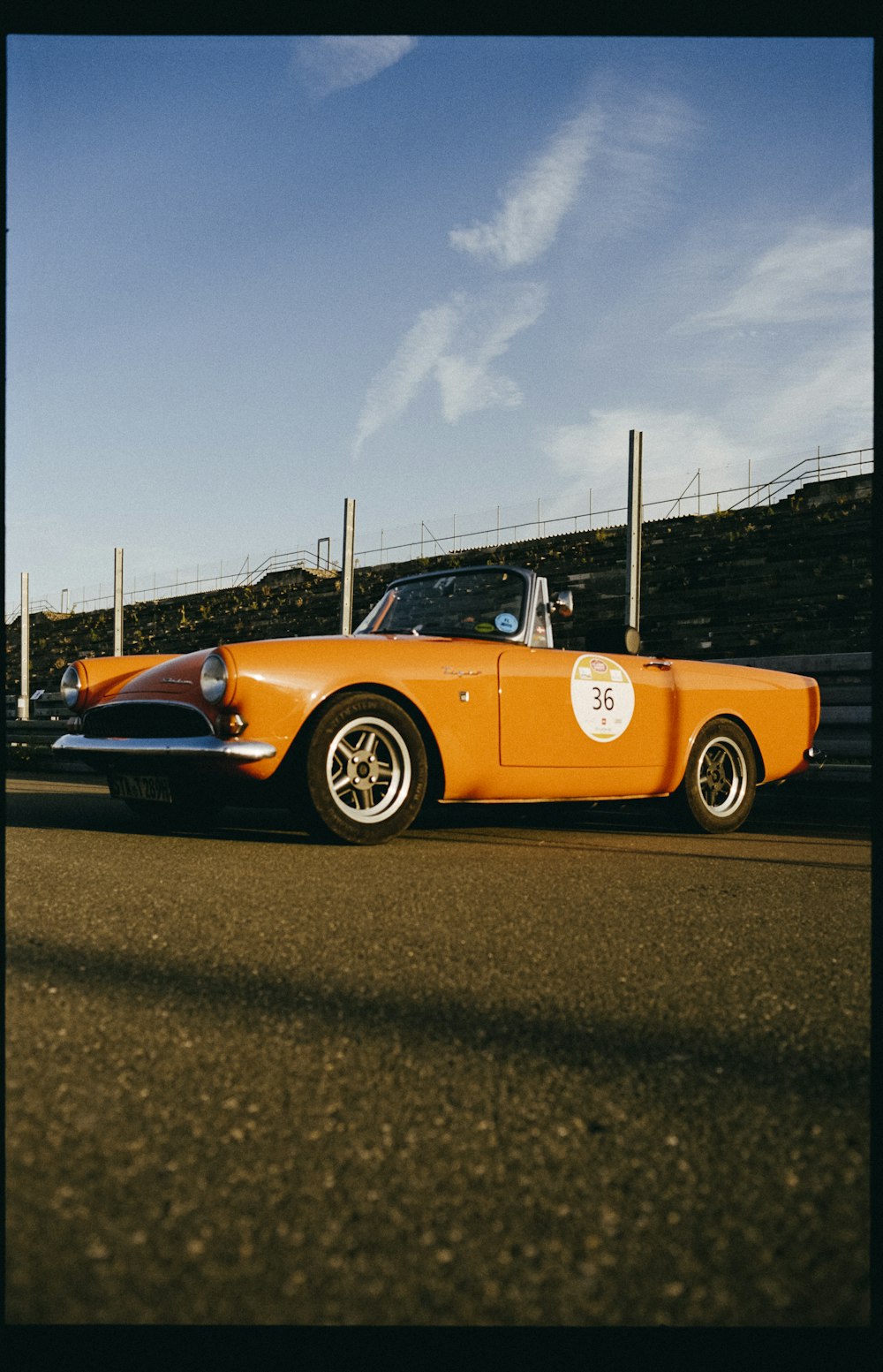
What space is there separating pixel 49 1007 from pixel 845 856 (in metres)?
3.99

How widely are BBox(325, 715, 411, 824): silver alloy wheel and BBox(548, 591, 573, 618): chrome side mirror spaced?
1465 mm

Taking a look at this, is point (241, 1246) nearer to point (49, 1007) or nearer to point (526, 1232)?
point (526, 1232)

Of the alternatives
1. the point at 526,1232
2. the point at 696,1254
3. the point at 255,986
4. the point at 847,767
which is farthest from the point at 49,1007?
the point at 847,767

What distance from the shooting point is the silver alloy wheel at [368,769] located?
4977 mm

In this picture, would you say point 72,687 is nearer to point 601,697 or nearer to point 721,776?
point 601,697

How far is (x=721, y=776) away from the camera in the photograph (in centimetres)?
655

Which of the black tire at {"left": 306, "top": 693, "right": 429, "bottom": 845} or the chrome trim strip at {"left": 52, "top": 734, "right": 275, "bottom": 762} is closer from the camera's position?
the chrome trim strip at {"left": 52, "top": 734, "right": 275, "bottom": 762}

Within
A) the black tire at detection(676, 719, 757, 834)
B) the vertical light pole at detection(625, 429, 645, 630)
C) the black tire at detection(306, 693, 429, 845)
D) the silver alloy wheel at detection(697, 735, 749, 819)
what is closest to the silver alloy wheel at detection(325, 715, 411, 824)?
the black tire at detection(306, 693, 429, 845)

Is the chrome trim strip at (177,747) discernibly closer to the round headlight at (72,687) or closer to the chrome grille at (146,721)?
the chrome grille at (146,721)

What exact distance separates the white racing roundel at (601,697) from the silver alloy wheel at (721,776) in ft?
2.47

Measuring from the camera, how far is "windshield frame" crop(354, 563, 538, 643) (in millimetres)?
5840

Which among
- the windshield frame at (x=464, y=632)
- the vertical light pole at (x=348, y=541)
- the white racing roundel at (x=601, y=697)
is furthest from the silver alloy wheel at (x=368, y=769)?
the vertical light pole at (x=348, y=541)

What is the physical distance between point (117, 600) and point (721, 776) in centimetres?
1164

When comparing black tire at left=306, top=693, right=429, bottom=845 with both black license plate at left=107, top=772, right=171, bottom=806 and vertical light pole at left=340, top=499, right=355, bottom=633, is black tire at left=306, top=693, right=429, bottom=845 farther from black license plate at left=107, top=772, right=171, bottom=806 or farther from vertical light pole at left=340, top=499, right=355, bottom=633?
vertical light pole at left=340, top=499, right=355, bottom=633
